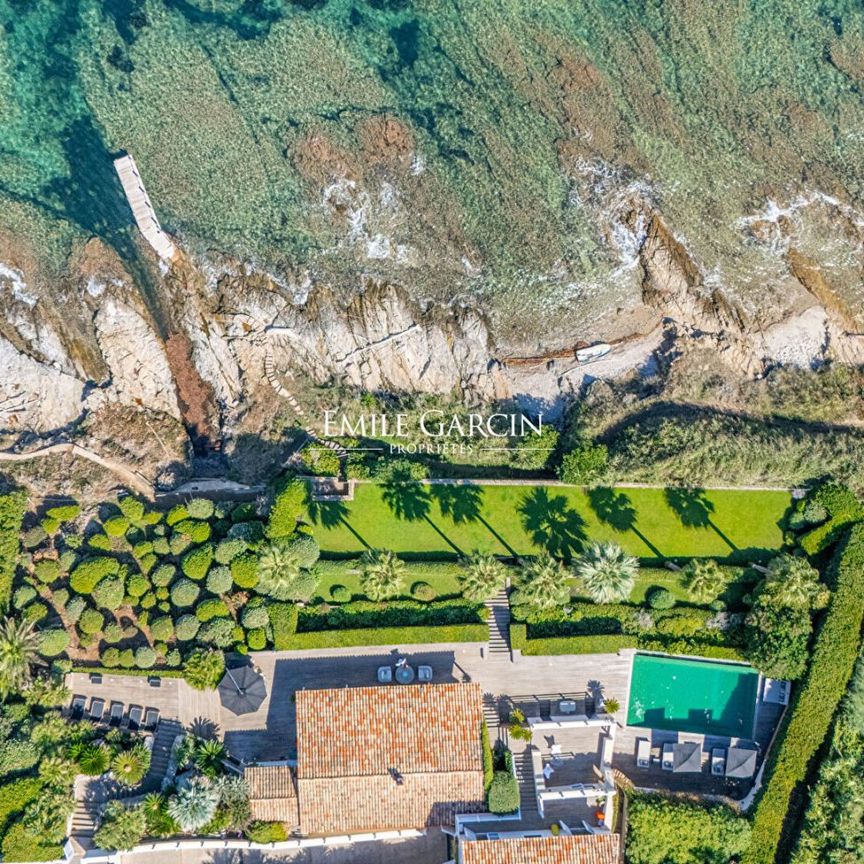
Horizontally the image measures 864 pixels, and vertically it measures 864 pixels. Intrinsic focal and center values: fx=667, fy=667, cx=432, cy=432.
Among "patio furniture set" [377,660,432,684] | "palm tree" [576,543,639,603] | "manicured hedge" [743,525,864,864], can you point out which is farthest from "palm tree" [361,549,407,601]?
"manicured hedge" [743,525,864,864]

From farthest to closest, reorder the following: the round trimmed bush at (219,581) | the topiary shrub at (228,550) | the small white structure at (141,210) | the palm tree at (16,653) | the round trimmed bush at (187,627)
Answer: the small white structure at (141,210) < the topiary shrub at (228,550) < the round trimmed bush at (219,581) < the round trimmed bush at (187,627) < the palm tree at (16,653)

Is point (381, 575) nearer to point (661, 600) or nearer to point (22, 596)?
point (661, 600)

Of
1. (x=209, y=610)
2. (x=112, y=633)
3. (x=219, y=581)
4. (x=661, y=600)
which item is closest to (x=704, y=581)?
(x=661, y=600)

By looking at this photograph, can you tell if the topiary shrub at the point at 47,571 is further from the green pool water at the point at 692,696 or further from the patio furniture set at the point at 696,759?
the patio furniture set at the point at 696,759

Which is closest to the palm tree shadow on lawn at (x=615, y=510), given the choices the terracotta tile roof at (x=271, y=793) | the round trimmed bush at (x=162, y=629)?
the terracotta tile roof at (x=271, y=793)

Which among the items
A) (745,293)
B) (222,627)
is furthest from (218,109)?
(745,293)

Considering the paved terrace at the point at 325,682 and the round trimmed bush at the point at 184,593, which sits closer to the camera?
the paved terrace at the point at 325,682
